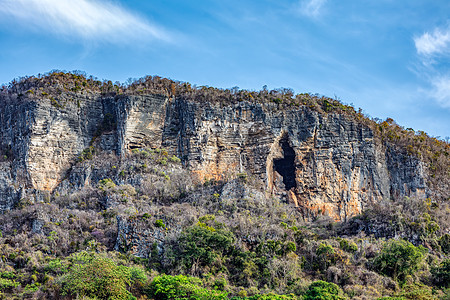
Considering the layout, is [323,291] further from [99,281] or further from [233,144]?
[233,144]

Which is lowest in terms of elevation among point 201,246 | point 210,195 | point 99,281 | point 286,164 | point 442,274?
point 99,281

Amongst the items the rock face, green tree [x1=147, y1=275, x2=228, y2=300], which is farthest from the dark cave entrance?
green tree [x1=147, y1=275, x2=228, y2=300]

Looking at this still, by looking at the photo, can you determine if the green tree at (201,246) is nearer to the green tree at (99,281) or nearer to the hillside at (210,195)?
the hillside at (210,195)

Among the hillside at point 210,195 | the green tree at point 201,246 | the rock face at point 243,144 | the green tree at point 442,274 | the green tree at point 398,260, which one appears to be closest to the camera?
the hillside at point 210,195

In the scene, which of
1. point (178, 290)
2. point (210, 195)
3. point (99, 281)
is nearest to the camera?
point (99, 281)

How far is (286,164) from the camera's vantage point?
66500mm

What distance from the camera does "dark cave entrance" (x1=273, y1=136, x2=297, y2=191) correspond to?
65.7 meters

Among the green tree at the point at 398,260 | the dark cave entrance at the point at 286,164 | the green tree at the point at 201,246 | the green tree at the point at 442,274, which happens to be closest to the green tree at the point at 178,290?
the green tree at the point at 201,246

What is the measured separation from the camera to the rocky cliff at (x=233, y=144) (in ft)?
208

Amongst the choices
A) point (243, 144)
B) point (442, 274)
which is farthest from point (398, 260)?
point (243, 144)

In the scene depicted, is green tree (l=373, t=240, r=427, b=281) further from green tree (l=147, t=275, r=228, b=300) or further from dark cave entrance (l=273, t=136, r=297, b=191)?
dark cave entrance (l=273, t=136, r=297, b=191)

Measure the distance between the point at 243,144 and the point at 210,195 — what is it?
8807mm

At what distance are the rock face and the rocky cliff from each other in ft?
0.34

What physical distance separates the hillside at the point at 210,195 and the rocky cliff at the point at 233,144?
15cm
